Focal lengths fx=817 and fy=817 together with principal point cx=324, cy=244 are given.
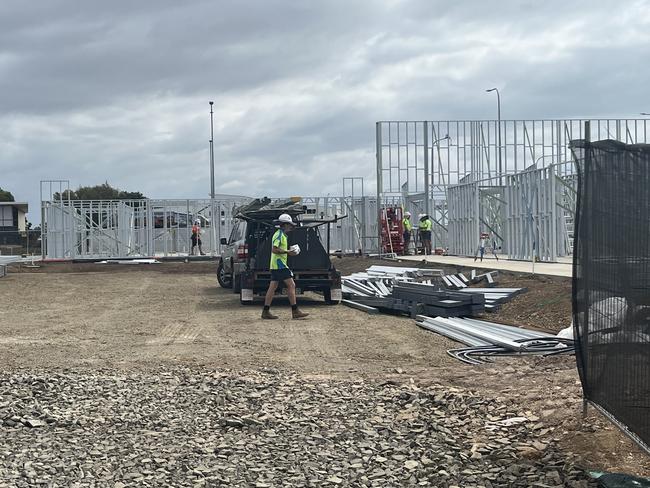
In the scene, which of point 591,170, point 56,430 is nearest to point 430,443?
point 591,170

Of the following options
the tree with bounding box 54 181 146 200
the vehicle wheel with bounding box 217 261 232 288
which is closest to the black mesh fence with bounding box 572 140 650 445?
the vehicle wheel with bounding box 217 261 232 288

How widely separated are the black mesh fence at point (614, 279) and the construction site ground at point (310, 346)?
49cm

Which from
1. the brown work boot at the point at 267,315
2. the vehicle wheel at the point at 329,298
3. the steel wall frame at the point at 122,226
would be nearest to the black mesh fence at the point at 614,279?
the brown work boot at the point at 267,315

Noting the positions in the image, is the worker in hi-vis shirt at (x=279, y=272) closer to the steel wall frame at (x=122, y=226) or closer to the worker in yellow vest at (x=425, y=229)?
the worker in yellow vest at (x=425, y=229)

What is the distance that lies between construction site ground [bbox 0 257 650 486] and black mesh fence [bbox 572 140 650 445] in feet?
1.60

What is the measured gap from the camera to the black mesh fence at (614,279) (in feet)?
15.0

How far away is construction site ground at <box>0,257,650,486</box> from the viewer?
21.0 feet

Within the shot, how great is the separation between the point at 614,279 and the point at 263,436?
279cm

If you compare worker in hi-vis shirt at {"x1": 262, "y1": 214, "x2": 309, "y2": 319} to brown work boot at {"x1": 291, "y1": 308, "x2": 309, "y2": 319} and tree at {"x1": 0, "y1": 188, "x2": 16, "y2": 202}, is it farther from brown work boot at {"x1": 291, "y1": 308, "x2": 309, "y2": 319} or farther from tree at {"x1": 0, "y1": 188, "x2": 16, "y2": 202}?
tree at {"x1": 0, "y1": 188, "x2": 16, "y2": 202}

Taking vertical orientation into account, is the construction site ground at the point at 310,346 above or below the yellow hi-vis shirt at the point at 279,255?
below

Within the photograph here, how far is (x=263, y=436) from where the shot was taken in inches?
242

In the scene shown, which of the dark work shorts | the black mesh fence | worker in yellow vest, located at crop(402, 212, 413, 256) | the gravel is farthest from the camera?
worker in yellow vest, located at crop(402, 212, 413, 256)

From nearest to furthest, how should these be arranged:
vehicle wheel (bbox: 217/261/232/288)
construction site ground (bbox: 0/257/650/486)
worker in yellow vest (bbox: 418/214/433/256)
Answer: construction site ground (bbox: 0/257/650/486) < vehicle wheel (bbox: 217/261/232/288) < worker in yellow vest (bbox: 418/214/433/256)

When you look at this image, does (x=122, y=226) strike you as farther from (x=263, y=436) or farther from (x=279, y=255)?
(x=263, y=436)
